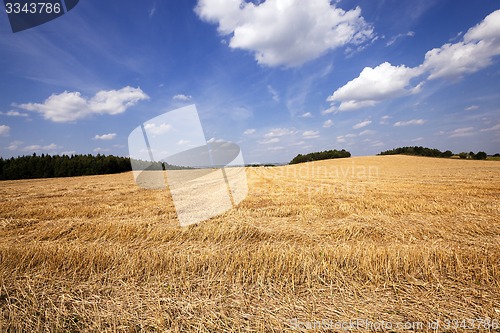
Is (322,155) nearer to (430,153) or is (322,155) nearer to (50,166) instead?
(430,153)

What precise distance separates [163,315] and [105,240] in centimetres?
384

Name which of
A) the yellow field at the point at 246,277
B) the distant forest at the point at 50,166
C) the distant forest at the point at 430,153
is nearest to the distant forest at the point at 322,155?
the distant forest at the point at 430,153

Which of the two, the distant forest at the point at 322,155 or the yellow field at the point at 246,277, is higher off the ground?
the distant forest at the point at 322,155

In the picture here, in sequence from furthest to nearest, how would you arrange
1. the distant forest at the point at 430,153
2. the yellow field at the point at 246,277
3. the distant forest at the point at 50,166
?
1. the distant forest at the point at 430,153
2. the distant forest at the point at 50,166
3. the yellow field at the point at 246,277

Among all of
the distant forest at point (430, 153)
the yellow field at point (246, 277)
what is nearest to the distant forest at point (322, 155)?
the distant forest at point (430, 153)

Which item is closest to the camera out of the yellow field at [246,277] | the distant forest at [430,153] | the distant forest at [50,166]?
the yellow field at [246,277]

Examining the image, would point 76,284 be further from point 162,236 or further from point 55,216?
point 55,216

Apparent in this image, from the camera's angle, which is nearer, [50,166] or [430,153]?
[50,166]

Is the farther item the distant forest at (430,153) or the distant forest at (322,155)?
the distant forest at (322,155)

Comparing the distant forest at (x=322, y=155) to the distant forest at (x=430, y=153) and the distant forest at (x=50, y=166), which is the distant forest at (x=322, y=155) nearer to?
the distant forest at (x=430, y=153)

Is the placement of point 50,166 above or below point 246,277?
above

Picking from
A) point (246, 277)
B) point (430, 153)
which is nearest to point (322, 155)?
point (430, 153)

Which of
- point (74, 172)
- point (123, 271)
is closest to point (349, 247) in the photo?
point (123, 271)

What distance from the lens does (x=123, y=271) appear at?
397cm
